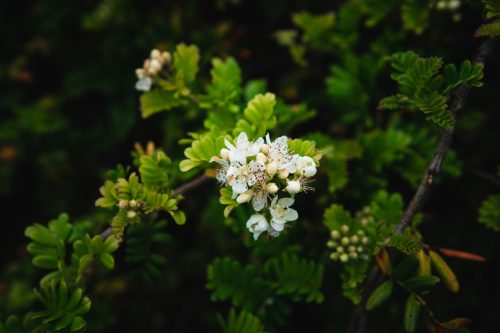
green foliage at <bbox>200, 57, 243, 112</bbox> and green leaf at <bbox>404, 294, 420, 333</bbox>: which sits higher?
green foliage at <bbox>200, 57, 243, 112</bbox>

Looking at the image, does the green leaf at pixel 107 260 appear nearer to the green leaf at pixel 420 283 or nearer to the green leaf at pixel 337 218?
the green leaf at pixel 337 218

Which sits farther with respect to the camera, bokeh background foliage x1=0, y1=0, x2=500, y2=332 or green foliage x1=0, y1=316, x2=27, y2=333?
bokeh background foliage x1=0, y1=0, x2=500, y2=332

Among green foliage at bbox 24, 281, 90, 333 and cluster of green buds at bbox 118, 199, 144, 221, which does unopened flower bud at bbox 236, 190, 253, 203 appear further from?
green foliage at bbox 24, 281, 90, 333

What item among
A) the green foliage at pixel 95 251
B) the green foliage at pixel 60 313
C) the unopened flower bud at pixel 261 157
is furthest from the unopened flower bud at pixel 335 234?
the green foliage at pixel 60 313

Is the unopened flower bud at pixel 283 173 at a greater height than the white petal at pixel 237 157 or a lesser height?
lesser

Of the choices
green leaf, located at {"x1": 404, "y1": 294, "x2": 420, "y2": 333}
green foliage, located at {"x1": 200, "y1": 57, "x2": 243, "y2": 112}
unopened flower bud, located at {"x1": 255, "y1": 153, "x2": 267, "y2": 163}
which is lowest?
green leaf, located at {"x1": 404, "y1": 294, "x2": 420, "y2": 333}

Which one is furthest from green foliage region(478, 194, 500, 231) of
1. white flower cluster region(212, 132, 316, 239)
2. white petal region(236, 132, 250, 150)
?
white petal region(236, 132, 250, 150)
